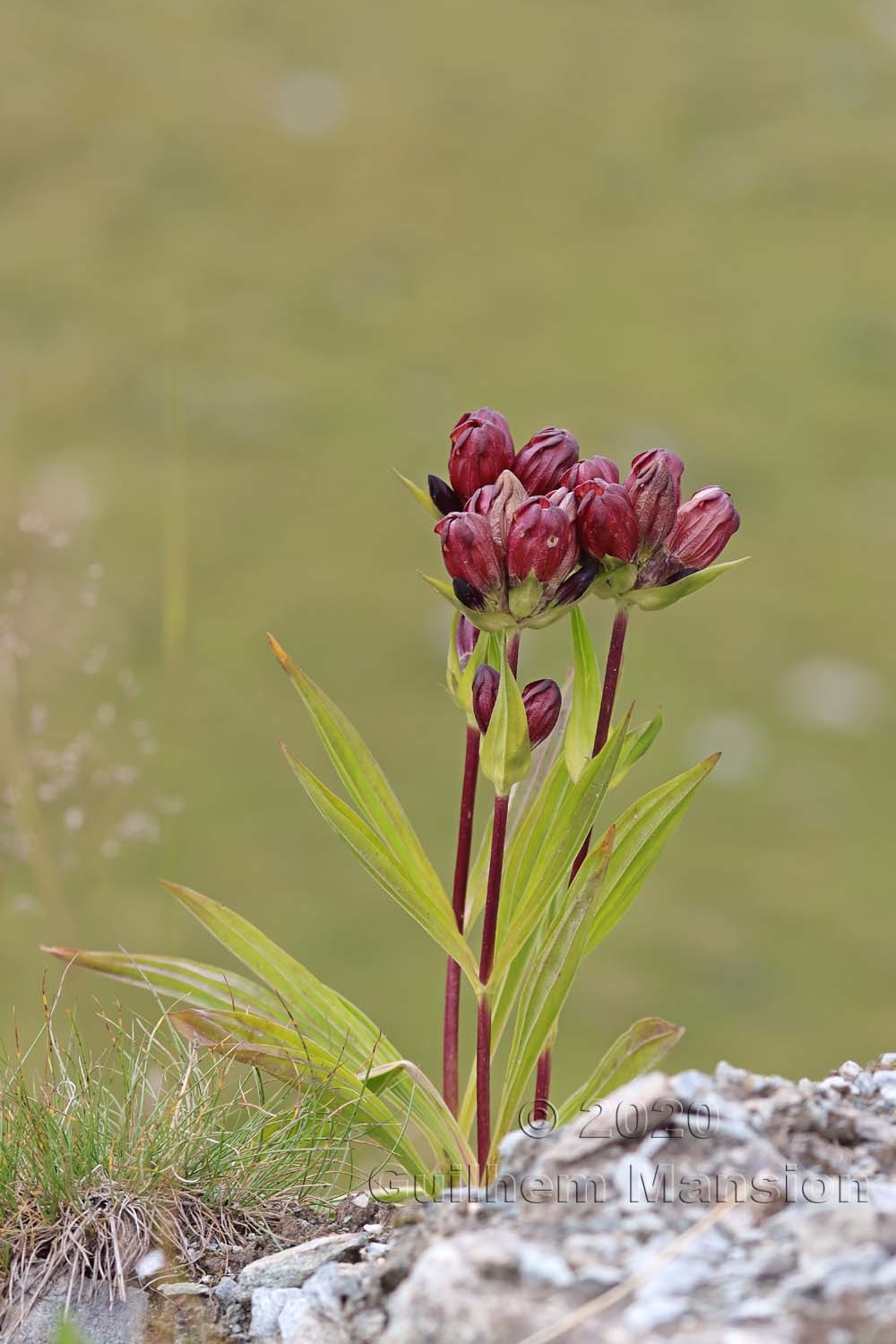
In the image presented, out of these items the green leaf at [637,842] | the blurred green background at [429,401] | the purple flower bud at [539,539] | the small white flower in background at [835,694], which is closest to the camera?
the purple flower bud at [539,539]

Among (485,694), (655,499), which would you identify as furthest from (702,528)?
(485,694)

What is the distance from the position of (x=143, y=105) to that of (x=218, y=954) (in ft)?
6.60

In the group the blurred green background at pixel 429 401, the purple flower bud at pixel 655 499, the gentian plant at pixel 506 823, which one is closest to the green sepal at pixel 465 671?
the gentian plant at pixel 506 823

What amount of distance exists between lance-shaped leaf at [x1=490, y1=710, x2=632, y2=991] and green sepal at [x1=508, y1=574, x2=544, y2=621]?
0.08 meters

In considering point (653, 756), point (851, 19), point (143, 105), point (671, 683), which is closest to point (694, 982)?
point (653, 756)

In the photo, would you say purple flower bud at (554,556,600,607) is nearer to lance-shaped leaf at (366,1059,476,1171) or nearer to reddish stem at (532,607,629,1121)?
reddish stem at (532,607,629,1121)

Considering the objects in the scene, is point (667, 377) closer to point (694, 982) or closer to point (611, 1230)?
point (694, 982)

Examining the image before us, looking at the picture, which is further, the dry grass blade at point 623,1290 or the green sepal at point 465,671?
the green sepal at point 465,671

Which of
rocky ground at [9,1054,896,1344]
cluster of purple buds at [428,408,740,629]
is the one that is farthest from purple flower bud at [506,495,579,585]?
rocky ground at [9,1054,896,1344]

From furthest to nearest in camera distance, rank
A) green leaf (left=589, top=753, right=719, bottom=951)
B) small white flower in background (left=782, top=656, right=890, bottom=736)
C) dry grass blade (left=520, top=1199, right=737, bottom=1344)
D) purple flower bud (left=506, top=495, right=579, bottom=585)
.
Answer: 1. small white flower in background (left=782, top=656, right=890, bottom=736)
2. green leaf (left=589, top=753, right=719, bottom=951)
3. purple flower bud (left=506, top=495, right=579, bottom=585)
4. dry grass blade (left=520, top=1199, right=737, bottom=1344)

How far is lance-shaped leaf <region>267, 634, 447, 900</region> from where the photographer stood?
81 cm

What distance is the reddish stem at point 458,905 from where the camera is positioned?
76cm

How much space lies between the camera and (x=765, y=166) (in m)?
3.22

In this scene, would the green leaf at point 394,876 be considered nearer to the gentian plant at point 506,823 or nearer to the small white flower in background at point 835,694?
the gentian plant at point 506,823
